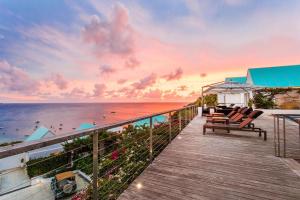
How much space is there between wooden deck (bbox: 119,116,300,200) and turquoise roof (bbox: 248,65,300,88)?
44.2ft

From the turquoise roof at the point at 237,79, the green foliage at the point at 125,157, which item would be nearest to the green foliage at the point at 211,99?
the turquoise roof at the point at 237,79

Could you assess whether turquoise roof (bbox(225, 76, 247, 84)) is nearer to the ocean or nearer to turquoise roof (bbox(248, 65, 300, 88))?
turquoise roof (bbox(248, 65, 300, 88))

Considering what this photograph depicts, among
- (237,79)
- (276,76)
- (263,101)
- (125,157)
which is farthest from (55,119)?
(125,157)

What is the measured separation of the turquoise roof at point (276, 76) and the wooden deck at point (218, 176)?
13.5m

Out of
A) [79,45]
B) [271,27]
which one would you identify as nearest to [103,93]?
[79,45]

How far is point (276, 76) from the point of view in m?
17.0

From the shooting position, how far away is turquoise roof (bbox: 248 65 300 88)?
15.6 metres

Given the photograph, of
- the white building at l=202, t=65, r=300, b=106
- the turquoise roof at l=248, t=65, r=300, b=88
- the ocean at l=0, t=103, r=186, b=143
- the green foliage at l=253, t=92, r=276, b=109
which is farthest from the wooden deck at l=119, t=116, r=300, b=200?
the turquoise roof at l=248, t=65, r=300, b=88

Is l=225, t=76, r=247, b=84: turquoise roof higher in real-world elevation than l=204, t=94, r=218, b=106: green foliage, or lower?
higher

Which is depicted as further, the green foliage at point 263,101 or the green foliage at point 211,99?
the green foliage at point 211,99

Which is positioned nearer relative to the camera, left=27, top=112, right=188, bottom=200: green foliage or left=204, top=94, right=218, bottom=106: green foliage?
left=27, top=112, right=188, bottom=200: green foliage

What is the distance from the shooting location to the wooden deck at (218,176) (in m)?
2.41

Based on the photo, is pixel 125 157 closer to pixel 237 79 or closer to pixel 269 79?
pixel 269 79

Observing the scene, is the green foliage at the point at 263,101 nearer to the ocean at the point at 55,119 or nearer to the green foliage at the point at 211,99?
the green foliage at the point at 211,99
